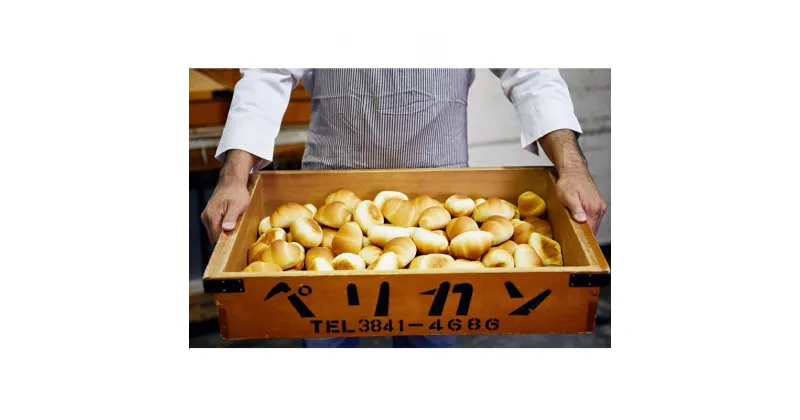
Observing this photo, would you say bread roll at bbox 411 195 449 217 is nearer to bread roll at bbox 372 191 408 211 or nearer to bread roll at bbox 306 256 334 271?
bread roll at bbox 372 191 408 211

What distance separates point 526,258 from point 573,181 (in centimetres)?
29

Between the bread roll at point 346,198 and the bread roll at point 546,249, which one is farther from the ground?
the bread roll at point 346,198

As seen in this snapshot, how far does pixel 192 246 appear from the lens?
5.82 feet

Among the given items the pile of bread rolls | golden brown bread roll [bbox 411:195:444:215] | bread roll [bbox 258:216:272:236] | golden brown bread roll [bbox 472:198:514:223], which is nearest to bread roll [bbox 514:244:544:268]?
the pile of bread rolls

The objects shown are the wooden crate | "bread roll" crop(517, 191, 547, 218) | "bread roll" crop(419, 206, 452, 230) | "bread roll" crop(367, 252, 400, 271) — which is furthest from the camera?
"bread roll" crop(517, 191, 547, 218)

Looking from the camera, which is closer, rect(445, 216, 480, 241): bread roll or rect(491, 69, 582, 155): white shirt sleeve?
rect(445, 216, 480, 241): bread roll

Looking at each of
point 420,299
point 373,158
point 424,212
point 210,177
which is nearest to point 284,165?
point 210,177

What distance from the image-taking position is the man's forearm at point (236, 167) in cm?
157

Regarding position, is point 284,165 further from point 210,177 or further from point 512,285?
point 512,285

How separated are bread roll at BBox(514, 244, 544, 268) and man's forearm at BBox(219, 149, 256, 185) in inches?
30.5

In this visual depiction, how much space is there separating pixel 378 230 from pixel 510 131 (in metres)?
1.72

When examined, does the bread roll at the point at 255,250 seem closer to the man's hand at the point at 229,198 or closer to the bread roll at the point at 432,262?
the man's hand at the point at 229,198

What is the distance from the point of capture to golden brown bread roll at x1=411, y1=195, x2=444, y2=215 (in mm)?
1624

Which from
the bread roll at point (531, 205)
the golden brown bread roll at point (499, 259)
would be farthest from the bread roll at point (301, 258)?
the bread roll at point (531, 205)
